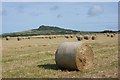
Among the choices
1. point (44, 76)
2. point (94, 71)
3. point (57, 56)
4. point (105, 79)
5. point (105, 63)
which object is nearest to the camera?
point (105, 79)

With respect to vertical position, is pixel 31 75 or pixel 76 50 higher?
pixel 76 50

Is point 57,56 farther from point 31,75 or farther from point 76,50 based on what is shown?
point 31,75

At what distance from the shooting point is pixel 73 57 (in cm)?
1722

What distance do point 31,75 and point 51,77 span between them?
129 cm

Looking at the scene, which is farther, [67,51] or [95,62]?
[95,62]

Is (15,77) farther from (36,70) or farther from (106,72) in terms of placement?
(106,72)

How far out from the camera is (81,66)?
17.5m

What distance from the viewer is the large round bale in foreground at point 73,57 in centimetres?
1727

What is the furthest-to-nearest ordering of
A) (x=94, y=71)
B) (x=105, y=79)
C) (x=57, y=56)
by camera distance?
(x=57, y=56) < (x=94, y=71) < (x=105, y=79)

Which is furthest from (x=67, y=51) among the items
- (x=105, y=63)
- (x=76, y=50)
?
(x=105, y=63)

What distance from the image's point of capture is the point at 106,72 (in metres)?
16.3

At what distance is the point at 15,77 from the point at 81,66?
3.80 metres

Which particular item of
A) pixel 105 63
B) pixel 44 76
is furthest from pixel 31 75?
pixel 105 63

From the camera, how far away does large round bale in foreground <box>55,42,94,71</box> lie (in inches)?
680
